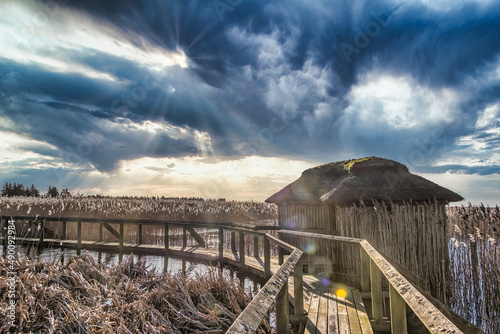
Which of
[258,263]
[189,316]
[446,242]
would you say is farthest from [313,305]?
[446,242]

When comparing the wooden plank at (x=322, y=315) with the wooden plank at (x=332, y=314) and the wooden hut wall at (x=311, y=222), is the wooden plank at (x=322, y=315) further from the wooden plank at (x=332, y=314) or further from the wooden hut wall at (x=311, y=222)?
the wooden hut wall at (x=311, y=222)

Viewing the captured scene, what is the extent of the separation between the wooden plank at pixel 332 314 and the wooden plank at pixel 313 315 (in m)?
0.18

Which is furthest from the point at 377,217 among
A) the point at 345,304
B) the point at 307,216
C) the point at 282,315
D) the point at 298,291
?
the point at 282,315

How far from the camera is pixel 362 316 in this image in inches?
182

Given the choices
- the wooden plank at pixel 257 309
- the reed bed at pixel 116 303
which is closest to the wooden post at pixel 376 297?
the reed bed at pixel 116 303

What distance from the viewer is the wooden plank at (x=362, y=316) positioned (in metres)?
4.12

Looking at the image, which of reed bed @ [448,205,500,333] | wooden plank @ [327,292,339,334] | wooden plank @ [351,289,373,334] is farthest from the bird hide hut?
wooden plank @ [327,292,339,334]

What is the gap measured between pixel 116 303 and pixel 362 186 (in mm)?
7055

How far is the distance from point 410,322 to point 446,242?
159 inches

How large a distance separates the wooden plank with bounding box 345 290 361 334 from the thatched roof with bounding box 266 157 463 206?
3.77m

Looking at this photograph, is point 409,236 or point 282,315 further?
point 409,236

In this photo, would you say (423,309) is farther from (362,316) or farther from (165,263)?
(165,263)

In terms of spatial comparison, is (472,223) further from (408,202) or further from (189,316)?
(189,316)

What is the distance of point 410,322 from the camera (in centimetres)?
579
